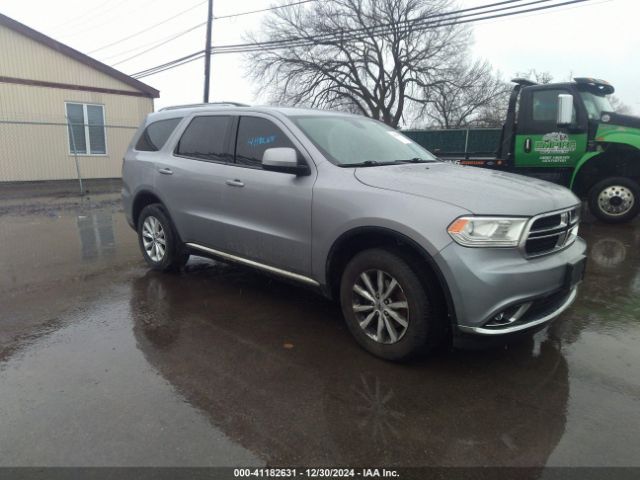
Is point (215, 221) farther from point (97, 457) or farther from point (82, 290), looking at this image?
point (97, 457)

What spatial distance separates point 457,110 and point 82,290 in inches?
1230

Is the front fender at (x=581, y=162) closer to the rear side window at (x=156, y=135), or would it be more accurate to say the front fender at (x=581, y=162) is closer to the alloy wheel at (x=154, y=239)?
the rear side window at (x=156, y=135)

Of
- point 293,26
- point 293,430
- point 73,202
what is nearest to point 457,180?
point 293,430

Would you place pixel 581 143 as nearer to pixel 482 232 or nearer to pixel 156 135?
pixel 482 232

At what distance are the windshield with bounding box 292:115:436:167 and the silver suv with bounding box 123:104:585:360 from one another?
2 cm

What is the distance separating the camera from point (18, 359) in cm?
341

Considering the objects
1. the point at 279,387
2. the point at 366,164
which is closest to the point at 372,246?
the point at 366,164

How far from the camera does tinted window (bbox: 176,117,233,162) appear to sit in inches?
182

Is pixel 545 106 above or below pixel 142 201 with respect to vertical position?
above

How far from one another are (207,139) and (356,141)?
1.61 m

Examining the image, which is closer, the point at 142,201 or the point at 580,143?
the point at 142,201

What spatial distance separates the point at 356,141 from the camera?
4.21 m

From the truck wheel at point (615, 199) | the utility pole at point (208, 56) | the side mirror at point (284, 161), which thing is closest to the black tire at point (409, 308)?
the side mirror at point (284, 161)

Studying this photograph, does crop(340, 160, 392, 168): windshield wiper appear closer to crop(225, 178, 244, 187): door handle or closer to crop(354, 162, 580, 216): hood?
crop(354, 162, 580, 216): hood
